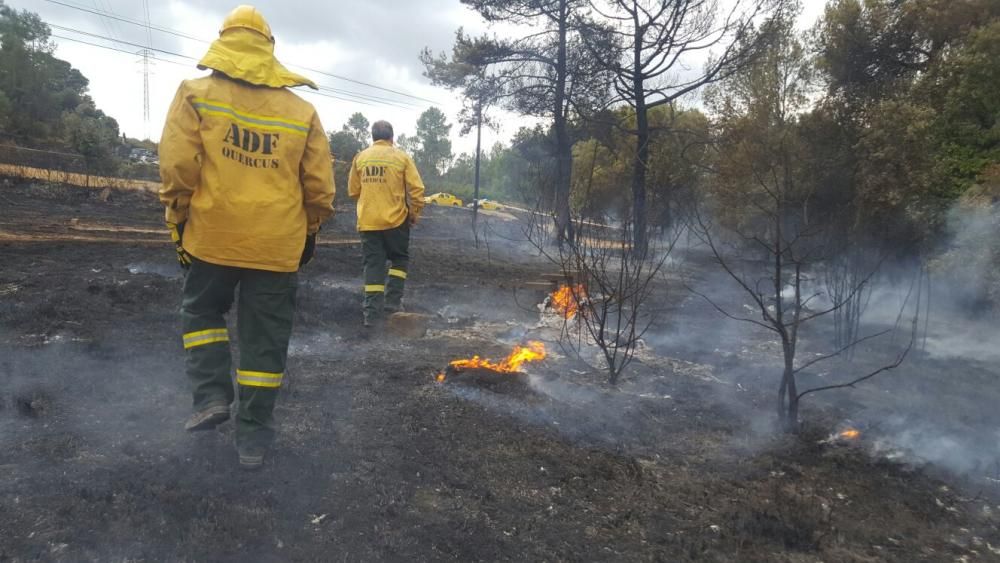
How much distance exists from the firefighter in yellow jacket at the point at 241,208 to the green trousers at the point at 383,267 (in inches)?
109

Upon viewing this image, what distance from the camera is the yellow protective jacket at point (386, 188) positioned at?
5.58 m

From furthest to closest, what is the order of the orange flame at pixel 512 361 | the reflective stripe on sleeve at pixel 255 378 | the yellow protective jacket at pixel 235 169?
the orange flame at pixel 512 361 < the reflective stripe on sleeve at pixel 255 378 < the yellow protective jacket at pixel 235 169

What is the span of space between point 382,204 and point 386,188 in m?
0.16

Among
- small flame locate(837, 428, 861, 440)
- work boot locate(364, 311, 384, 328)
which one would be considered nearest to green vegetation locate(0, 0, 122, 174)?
work boot locate(364, 311, 384, 328)

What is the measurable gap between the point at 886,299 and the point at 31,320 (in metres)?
11.1

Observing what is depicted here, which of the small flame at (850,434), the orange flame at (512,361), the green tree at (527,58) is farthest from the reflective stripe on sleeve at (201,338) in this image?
the green tree at (527,58)

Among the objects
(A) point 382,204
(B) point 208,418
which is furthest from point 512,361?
(B) point 208,418

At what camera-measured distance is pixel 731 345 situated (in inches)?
237

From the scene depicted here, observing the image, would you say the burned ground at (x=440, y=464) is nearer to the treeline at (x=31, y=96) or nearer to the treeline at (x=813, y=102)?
the treeline at (x=813, y=102)

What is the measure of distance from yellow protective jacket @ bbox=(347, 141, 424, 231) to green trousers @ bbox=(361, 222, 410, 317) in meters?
0.12

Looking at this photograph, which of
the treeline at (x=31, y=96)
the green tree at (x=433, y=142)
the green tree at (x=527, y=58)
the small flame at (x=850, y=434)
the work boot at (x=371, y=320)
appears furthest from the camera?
the green tree at (x=433, y=142)

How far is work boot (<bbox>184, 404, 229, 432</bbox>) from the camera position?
259 centimetres

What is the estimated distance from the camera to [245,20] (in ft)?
8.80

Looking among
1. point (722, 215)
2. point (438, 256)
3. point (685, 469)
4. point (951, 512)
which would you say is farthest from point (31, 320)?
point (722, 215)
